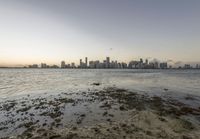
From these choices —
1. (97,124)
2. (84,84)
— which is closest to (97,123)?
(97,124)

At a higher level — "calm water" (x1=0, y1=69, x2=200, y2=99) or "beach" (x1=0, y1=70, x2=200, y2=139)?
"beach" (x1=0, y1=70, x2=200, y2=139)

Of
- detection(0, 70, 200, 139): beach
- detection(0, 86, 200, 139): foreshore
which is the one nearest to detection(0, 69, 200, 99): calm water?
detection(0, 70, 200, 139): beach

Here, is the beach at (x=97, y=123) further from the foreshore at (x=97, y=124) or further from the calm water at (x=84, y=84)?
the calm water at (x=84, y=84)

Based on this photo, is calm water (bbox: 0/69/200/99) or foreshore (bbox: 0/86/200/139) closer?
foreshore (bbox: 0/86/200/139)

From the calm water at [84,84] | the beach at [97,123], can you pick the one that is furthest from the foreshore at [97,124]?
the calm water at [84,84]

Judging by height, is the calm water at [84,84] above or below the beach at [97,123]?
below

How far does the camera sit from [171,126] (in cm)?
1362

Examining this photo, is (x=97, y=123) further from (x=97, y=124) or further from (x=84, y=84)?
(x=84, y=84)

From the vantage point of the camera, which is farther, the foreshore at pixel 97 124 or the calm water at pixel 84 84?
the calm water at pixel 84 84

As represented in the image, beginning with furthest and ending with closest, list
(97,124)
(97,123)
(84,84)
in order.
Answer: (84,84), (97,123), (97,124)

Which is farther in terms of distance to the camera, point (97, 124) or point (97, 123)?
point (97, 123)

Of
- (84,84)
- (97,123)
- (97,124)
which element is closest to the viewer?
(97,124)

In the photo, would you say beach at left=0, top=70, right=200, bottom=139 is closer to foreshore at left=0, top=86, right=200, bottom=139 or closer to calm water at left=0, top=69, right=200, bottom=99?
foreshore at left=0, top=86, right=200, bottom=139

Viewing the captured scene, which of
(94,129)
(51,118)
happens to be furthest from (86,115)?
(94,129)
